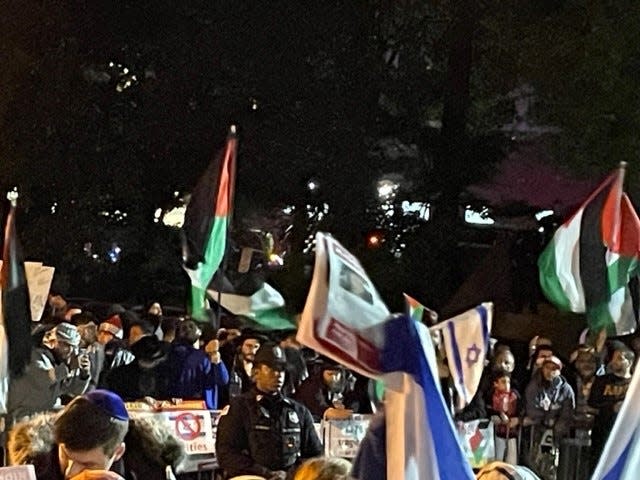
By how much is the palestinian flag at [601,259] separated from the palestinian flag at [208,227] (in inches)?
114

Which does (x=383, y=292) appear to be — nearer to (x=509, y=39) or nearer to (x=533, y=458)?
(x=509, y=39)

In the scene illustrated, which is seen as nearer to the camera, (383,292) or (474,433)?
(474,433)

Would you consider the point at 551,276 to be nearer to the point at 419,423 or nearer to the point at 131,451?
the point at 131,451

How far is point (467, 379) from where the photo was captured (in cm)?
704

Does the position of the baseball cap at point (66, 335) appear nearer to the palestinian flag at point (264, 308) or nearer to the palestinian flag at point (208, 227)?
the palestinian flag at point (264, 308)

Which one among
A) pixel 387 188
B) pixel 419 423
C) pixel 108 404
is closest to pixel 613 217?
pixel 108 404

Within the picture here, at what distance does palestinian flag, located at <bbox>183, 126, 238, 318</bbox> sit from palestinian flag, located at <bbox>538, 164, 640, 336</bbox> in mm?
2888

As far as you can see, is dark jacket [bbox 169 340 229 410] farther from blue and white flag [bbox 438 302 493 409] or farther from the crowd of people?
blue and white flag [bbox 438 302 493 409]

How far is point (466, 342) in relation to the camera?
22.8ft

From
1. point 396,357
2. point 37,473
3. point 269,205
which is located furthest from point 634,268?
point 269,205

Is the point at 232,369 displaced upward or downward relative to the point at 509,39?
downward

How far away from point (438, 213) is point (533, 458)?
437 inches

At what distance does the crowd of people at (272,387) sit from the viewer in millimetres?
8039

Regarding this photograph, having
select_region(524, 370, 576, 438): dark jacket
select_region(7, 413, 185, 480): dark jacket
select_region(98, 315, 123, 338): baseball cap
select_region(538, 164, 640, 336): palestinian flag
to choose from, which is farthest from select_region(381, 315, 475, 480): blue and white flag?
select_region(98, 315, 123, 338): baseball cap
